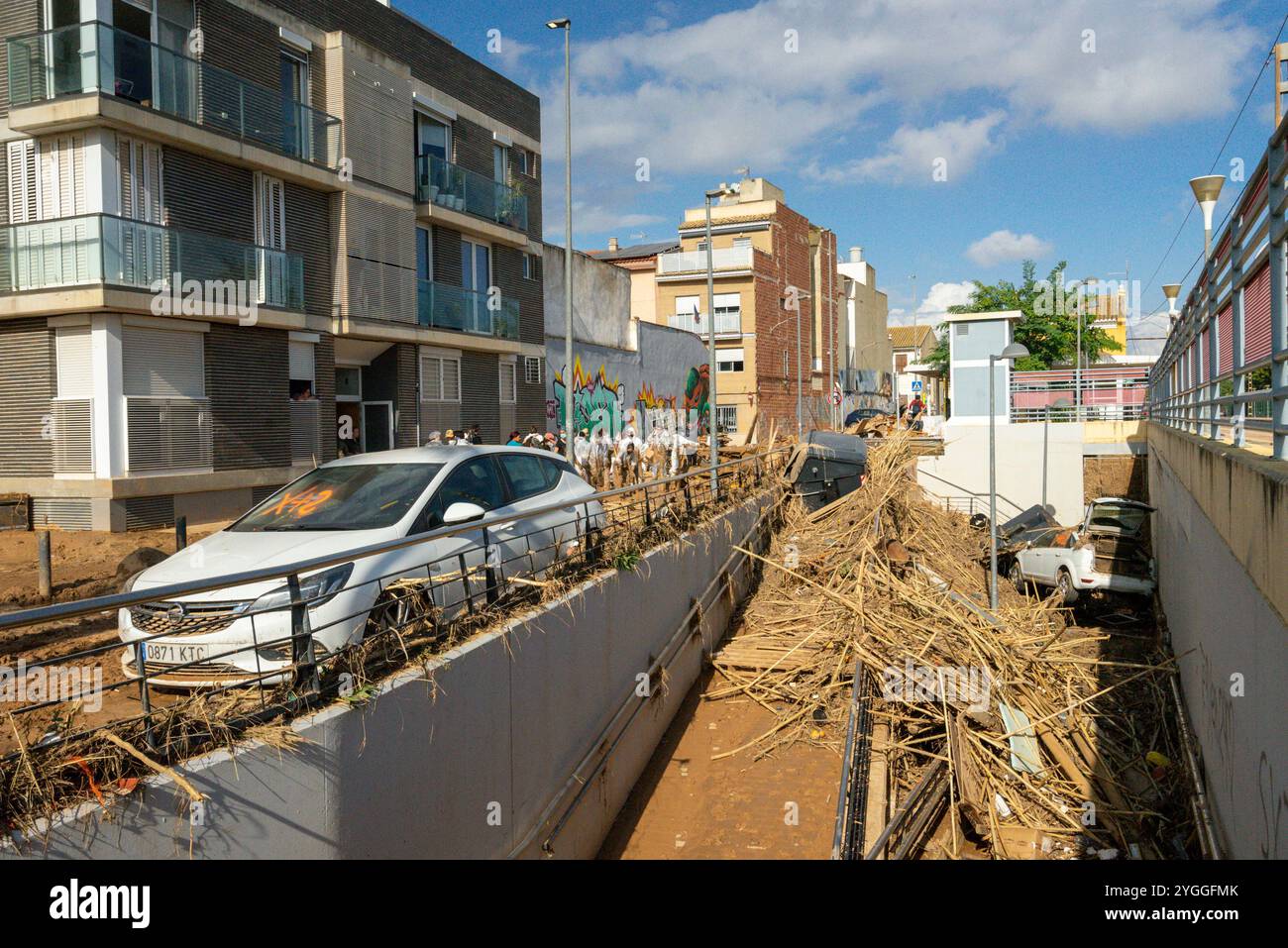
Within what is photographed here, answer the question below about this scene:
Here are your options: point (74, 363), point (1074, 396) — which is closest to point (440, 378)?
point (74, 363)

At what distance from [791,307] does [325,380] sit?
37.8 meters

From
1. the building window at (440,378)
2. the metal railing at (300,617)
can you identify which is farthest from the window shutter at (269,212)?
the metal railing at (300,617)

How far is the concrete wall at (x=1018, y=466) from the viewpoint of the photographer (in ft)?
97.1

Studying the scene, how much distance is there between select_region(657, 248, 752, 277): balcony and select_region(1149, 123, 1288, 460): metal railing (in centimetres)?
3913

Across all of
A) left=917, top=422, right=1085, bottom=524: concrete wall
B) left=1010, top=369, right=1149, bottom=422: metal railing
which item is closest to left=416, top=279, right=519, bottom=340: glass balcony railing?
left=917, top=422, right=1085, bottom=524: concrete wall

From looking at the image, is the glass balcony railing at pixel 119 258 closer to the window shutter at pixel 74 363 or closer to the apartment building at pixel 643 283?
the window shutter at pixel 74 363

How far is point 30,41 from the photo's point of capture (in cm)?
1625

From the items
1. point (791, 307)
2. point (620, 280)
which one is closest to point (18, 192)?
point (620, 280)

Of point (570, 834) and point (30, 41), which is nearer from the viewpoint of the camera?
point (570, 834)

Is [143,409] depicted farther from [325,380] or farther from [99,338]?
[325,380]

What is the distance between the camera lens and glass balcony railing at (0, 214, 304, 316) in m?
15.9

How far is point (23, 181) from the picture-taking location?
55.2 feet

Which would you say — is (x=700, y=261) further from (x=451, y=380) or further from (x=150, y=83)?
(x=150, y=83)
